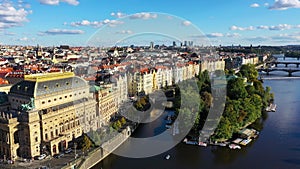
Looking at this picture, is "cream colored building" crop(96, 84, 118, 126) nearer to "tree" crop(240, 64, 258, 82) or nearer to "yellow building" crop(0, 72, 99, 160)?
"yellow building" crop(0, 72, 99, 160)

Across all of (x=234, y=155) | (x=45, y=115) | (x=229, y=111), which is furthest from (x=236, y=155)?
(x=45, y=115)

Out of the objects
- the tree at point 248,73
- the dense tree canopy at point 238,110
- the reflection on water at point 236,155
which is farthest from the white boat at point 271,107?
the tree at point 248,73

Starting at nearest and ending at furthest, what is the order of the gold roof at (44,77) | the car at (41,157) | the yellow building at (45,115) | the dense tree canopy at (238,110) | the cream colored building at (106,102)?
the car at (41,157) → the yellow building at (45,115) → the gold roof at (44,77) → the dense tree canopy at (238,110) → the cream colored building at (106,102)

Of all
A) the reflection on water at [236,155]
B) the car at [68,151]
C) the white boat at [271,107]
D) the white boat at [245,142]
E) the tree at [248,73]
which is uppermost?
the tree at [248,73]

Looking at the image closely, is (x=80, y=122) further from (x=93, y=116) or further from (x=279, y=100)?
(x=279, y=100)

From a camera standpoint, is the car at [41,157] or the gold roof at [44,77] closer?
the car at [41,157]

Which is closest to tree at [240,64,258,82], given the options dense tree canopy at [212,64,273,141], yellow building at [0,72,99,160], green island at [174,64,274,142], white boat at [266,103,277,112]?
dense tree canopy at [212,64,273,141]

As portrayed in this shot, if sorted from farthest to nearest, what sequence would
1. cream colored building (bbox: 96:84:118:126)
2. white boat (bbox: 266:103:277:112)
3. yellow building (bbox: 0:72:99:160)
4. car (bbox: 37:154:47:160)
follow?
white boat (bbox: 266:103:277:112)
cream colored building (bbox: 96:84:118:126)
yellow building (bbox: 0:72:99:160)
car (bbox: 37:154:47:160)

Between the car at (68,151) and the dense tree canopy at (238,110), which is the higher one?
the dense tree canopy at (238,110)

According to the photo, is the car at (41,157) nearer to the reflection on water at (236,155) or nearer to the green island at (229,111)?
the reflection on water at (236,155)

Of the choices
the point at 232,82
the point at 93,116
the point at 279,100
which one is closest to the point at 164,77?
the point at 232,82
